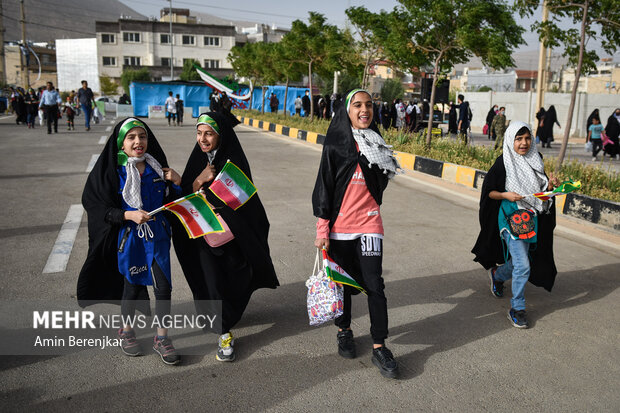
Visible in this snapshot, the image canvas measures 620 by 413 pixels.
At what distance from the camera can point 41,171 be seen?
34.6 ft

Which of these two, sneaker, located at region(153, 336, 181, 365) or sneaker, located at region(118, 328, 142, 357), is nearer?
sneaker, located at region(153, 336, 181, 365)

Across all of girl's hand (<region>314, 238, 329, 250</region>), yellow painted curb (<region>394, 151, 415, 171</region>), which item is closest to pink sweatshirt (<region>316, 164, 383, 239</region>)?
girl's hand (<region>314, 238, 329, 250</region>)

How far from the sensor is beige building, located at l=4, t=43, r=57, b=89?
7606 centimetres

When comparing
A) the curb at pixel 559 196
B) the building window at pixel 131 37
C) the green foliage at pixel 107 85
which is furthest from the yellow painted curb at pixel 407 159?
the building window at pixel 131 37

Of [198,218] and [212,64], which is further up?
[212,64]

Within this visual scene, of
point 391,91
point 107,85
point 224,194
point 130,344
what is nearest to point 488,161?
point 224,194

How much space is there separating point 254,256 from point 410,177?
8031 millimetres

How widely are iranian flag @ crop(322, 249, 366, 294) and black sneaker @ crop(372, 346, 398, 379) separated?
0.42 meters

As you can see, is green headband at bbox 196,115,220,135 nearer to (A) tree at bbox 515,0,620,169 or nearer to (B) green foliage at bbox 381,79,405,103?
(A) tree at bbox 515,0,620,169

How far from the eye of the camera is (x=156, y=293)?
3447 mm

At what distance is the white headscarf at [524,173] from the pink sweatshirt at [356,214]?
146cm

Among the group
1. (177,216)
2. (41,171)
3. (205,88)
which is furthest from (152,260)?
(205,88)

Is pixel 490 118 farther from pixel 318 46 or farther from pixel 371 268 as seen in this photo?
pixel 371 268

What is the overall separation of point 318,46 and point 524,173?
2043cm
